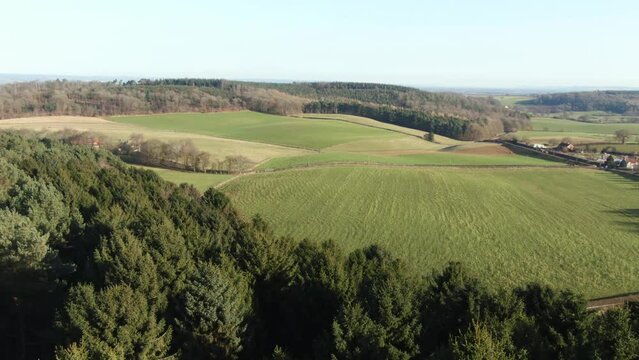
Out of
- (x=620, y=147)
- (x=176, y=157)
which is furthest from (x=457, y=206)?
(x=620, y=147)

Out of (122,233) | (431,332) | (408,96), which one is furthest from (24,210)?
(408,96)

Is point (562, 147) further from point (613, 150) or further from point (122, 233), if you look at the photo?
point (122, 233)

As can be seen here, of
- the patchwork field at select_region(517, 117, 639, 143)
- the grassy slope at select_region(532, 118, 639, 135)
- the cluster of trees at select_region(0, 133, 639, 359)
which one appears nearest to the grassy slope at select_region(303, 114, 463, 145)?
the patchwork field at select_region(517, 117, 639, 143)

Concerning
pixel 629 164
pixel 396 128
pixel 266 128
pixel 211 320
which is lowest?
pixel 211 320

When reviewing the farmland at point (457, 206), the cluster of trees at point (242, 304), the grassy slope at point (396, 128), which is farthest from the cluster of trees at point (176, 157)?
the grassy slope at point (396, 128)

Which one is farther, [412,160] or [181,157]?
[412,160]

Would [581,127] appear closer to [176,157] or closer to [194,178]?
[176,157]
